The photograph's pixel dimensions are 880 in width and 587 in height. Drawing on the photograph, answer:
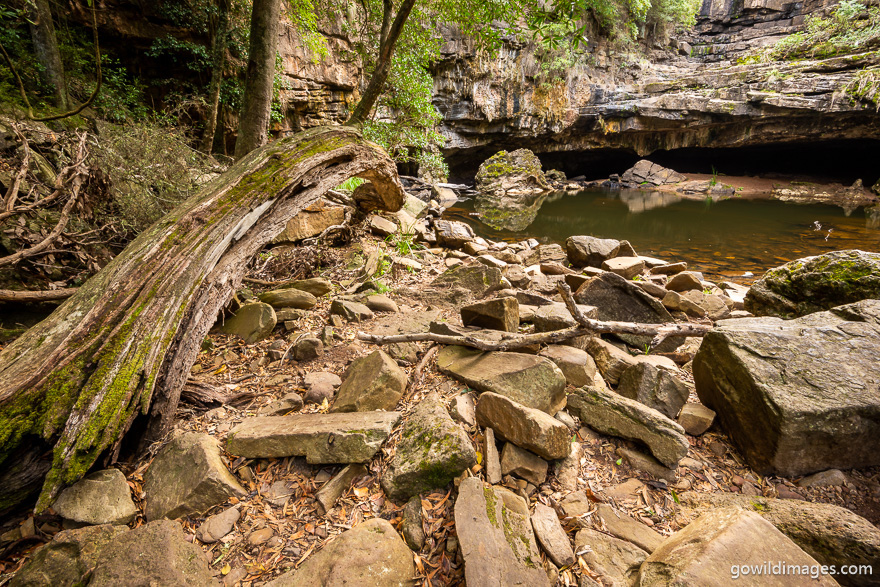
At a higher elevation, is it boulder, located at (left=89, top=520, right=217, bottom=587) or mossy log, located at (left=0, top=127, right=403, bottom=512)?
mossy log, located at (left=0, top=127, right=403, bottom=512)

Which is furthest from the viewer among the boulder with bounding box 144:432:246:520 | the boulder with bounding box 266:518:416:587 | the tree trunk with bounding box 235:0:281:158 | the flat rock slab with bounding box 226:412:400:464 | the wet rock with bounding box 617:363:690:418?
the tree trunk with bounding box 235:0:281:158

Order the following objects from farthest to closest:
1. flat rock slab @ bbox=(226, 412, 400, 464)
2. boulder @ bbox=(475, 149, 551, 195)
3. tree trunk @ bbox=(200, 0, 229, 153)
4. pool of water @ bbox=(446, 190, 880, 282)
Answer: boulder @ bbox=(475, 149, 551, 195) < pool of water @ bbox=(446, 190, 880, 282) < tree trunk @ bbox=(200, 0, 229, 153) < flat rock slab @ bbox=(226, 412, 400, 464)

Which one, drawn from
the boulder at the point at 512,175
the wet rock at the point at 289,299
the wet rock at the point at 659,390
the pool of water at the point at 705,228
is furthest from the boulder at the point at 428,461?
the boulder at the point at 512,175

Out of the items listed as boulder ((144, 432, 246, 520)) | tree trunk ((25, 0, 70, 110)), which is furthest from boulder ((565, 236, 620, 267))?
tree trunk ((25, 0, 70, 110))

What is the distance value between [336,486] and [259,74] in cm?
371

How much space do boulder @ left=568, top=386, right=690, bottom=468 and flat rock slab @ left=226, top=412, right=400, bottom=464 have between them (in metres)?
1.02

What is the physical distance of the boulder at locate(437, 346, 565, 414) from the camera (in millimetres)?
1768

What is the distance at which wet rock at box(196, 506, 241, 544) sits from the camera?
4.37ft

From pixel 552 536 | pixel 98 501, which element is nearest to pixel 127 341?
pixel 98 501

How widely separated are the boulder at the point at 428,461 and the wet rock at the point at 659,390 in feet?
3.71

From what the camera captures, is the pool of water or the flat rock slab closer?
the flat rock slab

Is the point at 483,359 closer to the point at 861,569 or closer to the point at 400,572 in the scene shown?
the point at 400,572

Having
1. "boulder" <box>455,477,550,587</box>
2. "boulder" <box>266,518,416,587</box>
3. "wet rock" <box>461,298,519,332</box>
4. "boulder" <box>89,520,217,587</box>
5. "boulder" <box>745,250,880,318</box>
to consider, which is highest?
"boulder" <box>745,250,880,318</box>

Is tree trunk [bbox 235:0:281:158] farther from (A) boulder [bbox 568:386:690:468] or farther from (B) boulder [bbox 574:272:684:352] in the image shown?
(A) boulder [bbox 568:386:690:468]
